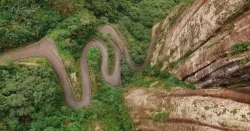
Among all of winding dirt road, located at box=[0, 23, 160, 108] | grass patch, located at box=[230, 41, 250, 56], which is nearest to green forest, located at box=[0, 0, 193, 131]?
winding dirt road, located at box=[0, 23, 160, 108]

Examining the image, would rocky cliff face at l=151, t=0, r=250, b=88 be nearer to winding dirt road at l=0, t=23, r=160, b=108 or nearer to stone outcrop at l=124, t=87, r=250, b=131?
stone outcrop at l=124, t=87, r=250, b=131

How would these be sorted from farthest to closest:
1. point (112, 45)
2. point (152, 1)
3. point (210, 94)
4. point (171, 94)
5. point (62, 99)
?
point (152, 1) < point (112, 45) < point (62, 99) < point (171, 94) < point (210, 94)

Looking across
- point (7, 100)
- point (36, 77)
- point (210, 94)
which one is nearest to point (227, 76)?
point (210, 94)

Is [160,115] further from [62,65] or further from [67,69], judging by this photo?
[62,65]

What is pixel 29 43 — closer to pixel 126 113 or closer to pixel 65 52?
pixel 65 52

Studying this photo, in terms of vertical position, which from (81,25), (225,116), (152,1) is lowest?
(225,116)
